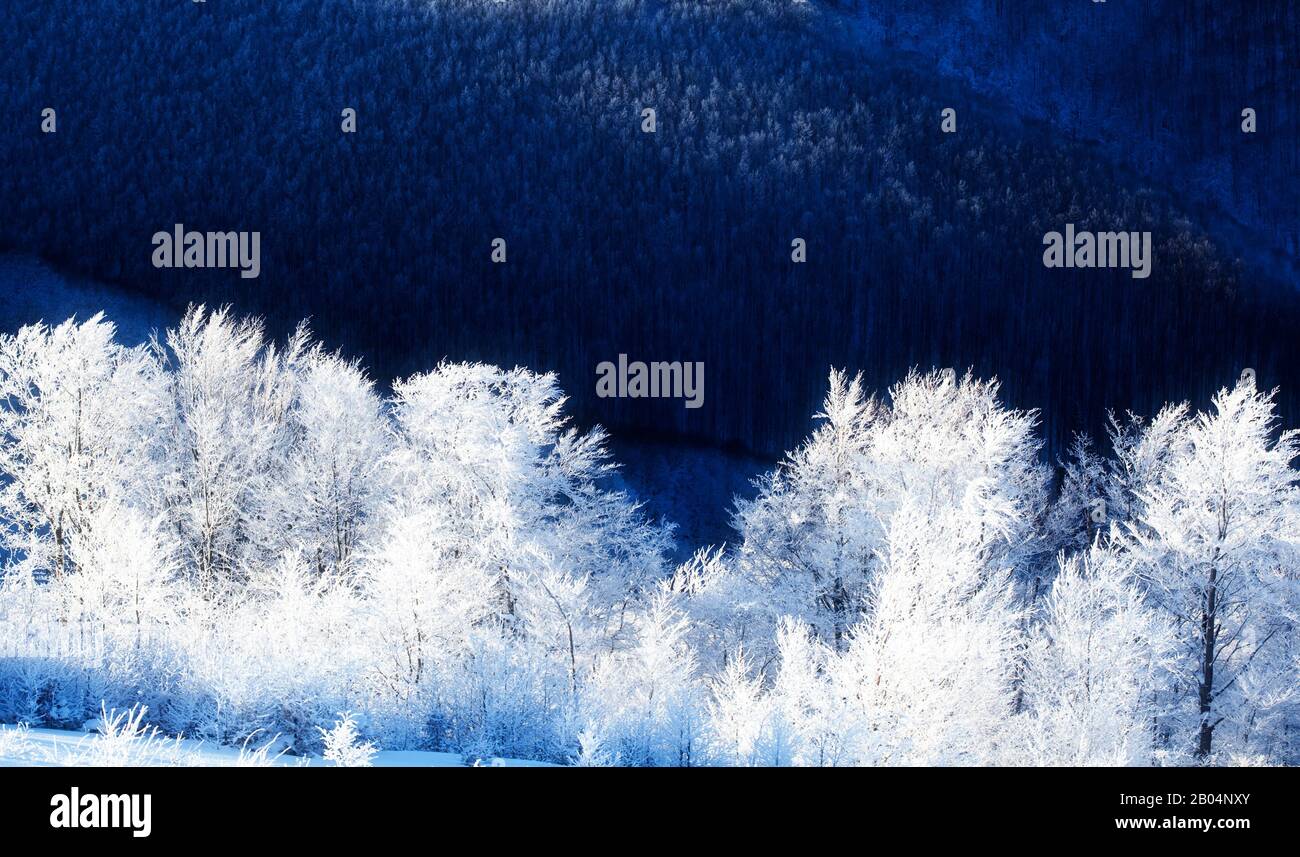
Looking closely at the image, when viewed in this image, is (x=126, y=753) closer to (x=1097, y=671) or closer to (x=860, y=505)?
(x=1097, y=671)

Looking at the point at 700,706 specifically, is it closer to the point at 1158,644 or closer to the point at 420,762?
the point at 420,762

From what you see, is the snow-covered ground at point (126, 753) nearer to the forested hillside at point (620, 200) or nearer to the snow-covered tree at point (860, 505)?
the snow-covered tree at point (860, 505)

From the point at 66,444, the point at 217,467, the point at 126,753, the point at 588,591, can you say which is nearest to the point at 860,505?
the point at 588,591

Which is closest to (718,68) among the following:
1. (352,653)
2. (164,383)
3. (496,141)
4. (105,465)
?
(496,141)

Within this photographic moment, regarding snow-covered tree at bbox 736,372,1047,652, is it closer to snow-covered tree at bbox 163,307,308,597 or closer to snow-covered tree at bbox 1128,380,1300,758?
snow-covered tree at bbox 1128,380,1300,758

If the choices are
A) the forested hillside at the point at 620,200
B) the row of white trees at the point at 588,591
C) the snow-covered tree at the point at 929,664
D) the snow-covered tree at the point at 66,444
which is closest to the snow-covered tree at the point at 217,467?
the row of white trees at the point at 588,591

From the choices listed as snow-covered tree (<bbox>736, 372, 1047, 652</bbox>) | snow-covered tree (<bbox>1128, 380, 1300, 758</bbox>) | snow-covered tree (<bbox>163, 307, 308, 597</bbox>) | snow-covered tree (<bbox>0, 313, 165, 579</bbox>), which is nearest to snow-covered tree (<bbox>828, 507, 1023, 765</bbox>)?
snow-covered tree (<bbox>736, 372, 1047, 652</bbox>)
